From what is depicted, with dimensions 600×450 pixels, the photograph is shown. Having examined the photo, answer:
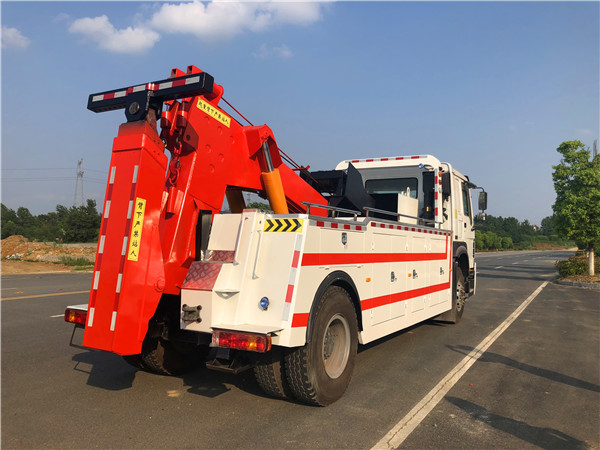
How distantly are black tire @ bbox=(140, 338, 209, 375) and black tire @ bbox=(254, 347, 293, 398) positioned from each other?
1.14 meters

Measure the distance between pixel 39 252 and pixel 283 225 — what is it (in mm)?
29145

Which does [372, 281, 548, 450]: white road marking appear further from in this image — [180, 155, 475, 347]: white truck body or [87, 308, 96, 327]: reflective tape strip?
[87, 308, 96, 327]: reflective tape strip

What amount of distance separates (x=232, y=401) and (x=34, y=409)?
1882mm

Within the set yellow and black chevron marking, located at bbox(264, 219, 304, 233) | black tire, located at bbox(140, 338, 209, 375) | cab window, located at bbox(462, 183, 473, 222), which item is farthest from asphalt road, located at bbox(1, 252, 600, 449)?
cab window, located at bbox(462, 183, 473, 222)

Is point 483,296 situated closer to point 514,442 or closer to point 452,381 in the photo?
point 452,381

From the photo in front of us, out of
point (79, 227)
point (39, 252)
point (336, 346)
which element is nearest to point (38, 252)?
point (39, 252)

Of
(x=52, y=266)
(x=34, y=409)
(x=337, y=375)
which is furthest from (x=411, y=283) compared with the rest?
(x=52, y=266)

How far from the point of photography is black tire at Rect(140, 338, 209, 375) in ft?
15.6

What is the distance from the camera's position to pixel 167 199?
410 cm

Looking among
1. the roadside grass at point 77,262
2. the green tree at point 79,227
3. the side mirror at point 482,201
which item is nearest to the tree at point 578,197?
the side mirror at point 482,201

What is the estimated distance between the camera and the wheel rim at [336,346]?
4461 mm

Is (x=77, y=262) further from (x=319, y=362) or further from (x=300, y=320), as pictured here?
(x=300, y=320)

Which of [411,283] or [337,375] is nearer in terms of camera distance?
[337,375]

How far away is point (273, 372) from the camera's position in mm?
4051
